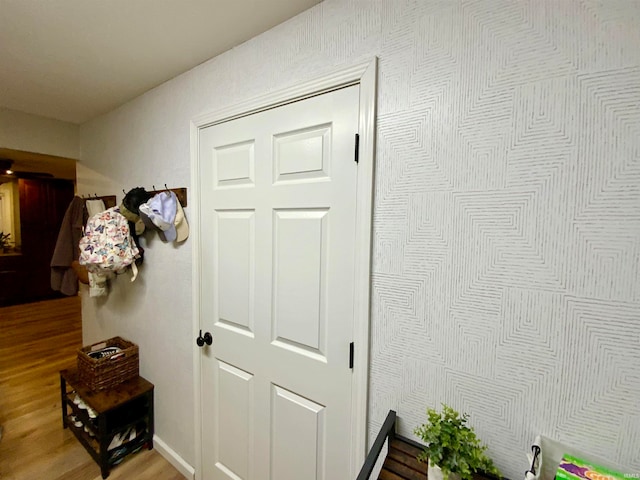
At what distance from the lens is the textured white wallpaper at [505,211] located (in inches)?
25.4

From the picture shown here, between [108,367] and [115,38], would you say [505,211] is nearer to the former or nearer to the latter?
[115,38]

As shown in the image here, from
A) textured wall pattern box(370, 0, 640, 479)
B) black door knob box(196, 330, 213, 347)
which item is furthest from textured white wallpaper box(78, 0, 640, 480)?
black door knob box(196, 330, 213, 347)

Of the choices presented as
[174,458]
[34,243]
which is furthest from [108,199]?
[34,243]

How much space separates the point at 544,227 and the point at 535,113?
0.29 meters

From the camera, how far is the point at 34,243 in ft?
16.3

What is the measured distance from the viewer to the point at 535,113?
71 centimetres

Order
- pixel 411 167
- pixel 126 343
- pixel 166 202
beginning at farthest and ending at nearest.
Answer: pixel 126 343 → pixel 166 202 → pixel 411 167

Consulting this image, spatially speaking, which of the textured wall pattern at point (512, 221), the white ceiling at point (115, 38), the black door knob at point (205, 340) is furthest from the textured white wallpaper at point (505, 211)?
the black door knob at point (205, 340)

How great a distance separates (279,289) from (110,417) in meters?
1.53

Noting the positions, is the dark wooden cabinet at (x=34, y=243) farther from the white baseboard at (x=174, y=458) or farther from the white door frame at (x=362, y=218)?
the white door frame at (x=362, y=218)

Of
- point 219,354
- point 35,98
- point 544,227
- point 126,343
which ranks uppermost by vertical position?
point 35,98

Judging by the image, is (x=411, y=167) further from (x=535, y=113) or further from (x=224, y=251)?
(x=224, y=251)

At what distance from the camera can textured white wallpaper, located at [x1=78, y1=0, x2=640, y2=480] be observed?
0.64m

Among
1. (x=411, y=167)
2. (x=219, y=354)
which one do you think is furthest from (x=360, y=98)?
(x=219, y=354)
